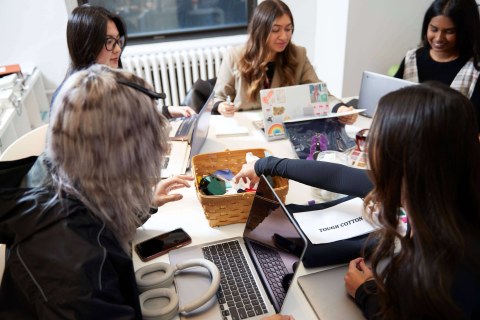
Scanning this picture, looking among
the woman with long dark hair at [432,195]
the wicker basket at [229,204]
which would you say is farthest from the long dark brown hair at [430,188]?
the wicker basket at [229,204]

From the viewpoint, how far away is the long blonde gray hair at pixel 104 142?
76 centimetres

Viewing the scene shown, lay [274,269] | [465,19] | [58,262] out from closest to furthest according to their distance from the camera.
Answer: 1. [58,262]
2. [274,269]
3. [465,19]

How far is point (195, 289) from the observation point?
37.4 inches

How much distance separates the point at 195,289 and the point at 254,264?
0.54 ft

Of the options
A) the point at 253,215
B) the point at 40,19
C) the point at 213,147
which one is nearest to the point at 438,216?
the point at 253,215

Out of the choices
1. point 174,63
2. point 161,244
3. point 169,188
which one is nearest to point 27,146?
point 169,188

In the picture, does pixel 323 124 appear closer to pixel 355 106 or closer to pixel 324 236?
pixel 355 106

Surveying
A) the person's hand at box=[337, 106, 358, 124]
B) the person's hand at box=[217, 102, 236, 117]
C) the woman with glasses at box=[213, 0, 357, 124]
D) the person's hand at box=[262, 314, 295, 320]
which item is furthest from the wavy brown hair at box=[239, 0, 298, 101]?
the person's hand at box=[262, 314, 295, 320]

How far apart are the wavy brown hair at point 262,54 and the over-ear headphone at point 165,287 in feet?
4.08

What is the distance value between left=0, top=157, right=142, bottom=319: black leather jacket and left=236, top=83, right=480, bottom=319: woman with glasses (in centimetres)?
55

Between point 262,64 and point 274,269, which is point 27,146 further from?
point 262,64

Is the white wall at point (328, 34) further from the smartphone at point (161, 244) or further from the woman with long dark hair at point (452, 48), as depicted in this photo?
the smartphone at point (161, 244)

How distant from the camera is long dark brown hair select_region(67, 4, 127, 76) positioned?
5.09 ft

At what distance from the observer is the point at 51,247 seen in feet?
2.41
